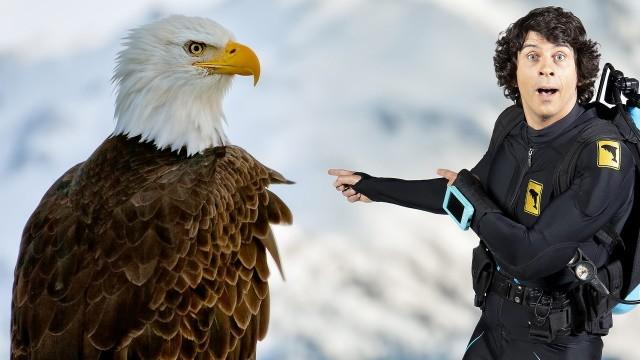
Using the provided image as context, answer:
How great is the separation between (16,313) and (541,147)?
2.51 meters

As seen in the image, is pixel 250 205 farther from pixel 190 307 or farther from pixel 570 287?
pixel 570 287

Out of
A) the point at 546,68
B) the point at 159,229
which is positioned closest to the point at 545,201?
the point at 546,68

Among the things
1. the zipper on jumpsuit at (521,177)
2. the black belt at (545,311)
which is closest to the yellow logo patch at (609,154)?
the zipper on jumpsuit at (521,177)

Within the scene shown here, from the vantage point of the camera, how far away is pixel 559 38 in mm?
Answer: 2939

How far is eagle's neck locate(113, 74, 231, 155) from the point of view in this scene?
3762mm

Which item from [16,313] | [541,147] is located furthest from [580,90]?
[16,313]

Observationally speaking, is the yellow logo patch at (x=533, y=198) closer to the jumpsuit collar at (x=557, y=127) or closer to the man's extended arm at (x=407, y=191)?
the jumpsuit collar at (x=557, y=127)

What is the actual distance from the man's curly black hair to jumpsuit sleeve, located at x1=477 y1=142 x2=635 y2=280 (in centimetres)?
37

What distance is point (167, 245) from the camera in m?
3.33

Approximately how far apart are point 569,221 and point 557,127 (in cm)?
39

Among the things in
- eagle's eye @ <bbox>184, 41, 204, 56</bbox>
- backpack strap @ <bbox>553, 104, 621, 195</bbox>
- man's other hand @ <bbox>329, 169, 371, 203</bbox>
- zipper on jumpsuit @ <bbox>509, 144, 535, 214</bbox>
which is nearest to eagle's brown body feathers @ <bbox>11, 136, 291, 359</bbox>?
man's other hand @ <bbox>329, 169, 371, 203</bbox>

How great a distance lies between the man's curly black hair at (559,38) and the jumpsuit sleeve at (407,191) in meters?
0.62

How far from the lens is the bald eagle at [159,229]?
330 cm

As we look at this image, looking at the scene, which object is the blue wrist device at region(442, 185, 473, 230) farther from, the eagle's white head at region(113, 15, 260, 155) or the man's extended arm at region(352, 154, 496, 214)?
the eagle's white head at region(113, 15, 260, 155)
